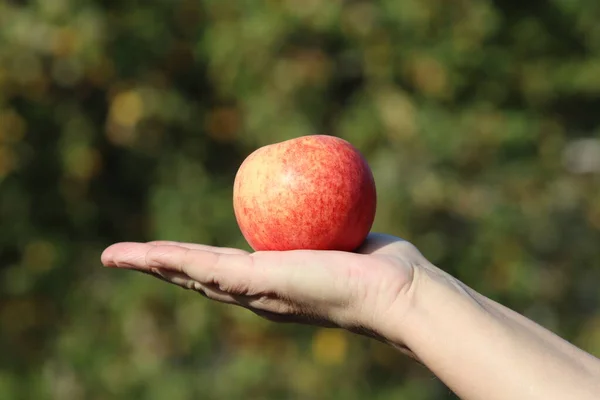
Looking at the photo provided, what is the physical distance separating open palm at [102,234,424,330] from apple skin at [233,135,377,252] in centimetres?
19

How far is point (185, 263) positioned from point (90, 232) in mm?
2483

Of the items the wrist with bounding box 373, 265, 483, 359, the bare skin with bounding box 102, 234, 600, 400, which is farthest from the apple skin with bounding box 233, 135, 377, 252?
the wrist with bounding box 373, 265, 483, 359

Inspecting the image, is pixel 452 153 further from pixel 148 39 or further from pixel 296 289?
pixel 296 289

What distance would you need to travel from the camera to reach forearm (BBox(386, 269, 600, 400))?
1.33 metres

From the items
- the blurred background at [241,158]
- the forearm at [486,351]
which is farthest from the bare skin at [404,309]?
the blurred background at [241,158]

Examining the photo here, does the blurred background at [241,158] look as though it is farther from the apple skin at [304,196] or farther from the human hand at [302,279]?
the human hand at [302,279]

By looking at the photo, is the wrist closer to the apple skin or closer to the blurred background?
the apple skin

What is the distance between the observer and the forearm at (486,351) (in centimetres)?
133

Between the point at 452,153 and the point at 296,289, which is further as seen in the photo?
the point at 452,153

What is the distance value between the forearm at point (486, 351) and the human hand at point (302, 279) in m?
0.06

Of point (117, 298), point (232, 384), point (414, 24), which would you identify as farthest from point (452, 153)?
point (117, 298)

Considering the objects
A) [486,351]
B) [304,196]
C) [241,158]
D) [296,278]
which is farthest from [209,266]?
[241,158]

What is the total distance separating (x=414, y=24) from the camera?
342 cm

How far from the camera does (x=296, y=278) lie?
1536 mm
